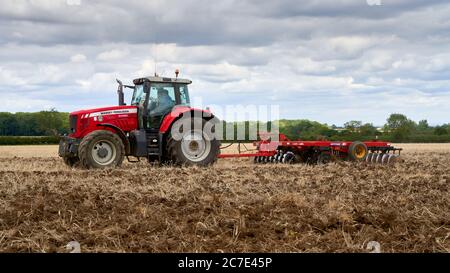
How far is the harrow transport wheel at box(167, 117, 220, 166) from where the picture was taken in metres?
14.7

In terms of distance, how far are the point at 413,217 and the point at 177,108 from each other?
8.43m

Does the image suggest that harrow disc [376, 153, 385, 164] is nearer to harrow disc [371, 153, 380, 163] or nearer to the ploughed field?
harrow disc [371, 153, 380, 163]

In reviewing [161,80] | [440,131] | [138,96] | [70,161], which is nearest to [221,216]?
[161,80]

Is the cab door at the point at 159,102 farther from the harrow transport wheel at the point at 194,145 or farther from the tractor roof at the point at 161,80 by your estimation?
the harrow transport wheel at the point at 194,145

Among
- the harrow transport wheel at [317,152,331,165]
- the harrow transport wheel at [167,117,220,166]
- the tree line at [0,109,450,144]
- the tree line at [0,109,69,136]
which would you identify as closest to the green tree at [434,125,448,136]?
the tree line at [0,109,450,144]

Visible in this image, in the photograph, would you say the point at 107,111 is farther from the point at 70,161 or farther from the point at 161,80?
the point at 70,161

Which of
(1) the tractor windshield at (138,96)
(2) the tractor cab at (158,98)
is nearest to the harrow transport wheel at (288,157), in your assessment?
(2) the tractor cab at (158,98)

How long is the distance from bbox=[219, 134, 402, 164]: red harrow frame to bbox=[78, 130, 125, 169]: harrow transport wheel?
169 inches

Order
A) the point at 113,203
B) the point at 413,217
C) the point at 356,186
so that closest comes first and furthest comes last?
the point at 413,217 → the point at 113,203 → the point at 356,186

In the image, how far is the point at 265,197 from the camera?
8.53 meters

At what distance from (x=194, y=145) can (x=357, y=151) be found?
16.7 ft

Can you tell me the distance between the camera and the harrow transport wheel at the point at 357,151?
680 inches
